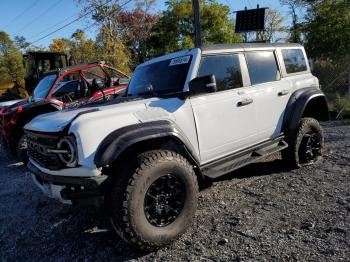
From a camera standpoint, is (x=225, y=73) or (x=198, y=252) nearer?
(x=198, y=252)

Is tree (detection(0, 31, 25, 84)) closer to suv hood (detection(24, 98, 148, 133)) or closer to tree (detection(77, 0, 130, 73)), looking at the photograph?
tree (detection(77, 0, 130, 73))

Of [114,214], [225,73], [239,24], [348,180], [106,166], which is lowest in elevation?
[348,180]

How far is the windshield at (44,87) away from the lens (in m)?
8.37

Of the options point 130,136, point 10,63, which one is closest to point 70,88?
point 130,136

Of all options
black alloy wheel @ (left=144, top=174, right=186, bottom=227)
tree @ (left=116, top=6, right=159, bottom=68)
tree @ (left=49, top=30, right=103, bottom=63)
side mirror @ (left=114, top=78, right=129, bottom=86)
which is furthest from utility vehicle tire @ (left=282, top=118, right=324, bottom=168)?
tree @ (left=116, top=6, right=159, bottom=68)

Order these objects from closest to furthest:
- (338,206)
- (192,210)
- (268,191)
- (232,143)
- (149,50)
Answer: (192,210) < (338,206) < (232,143) < (268,191) < (149,50)

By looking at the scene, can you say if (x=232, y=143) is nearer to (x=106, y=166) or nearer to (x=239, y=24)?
(x=106, y=166)

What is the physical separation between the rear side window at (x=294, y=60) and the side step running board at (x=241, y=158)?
1.13 m

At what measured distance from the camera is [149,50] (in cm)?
3678

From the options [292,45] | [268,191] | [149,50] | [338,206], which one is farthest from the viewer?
[149,50]

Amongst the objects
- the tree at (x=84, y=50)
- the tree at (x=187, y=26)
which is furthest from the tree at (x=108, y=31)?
the tree at (x=187, y=26)

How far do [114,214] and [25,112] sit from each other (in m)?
5.33

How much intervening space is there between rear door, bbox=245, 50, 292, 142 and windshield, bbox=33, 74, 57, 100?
5198 millimetres

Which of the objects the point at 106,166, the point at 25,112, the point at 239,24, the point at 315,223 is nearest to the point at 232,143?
the point at 315,223
